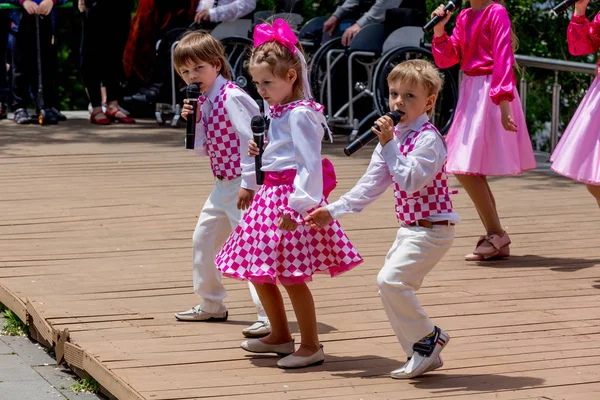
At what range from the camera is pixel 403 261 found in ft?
14.6

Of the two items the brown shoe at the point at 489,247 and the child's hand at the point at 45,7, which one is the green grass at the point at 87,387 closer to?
the brown shoe at the point at 489,247

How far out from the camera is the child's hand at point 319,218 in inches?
172

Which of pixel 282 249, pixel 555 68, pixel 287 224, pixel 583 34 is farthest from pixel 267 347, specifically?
pixel 555 68

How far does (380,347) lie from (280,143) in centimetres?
93

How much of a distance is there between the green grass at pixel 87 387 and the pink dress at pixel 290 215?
699mm

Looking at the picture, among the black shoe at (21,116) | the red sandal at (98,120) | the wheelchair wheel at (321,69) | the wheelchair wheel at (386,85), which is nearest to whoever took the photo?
the wheelchair wheel at (386,85)

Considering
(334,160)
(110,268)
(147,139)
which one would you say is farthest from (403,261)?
(147,139)

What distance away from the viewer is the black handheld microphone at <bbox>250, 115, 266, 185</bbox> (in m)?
4.62

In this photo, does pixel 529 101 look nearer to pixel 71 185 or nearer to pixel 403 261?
pixel 71 185

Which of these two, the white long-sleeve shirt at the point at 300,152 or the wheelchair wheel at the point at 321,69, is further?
the wheelchair wheel at the point at 321,69

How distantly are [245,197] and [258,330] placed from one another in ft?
1.86

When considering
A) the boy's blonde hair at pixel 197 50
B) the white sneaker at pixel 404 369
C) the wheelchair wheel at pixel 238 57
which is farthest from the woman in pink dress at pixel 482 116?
the wheelchair wheel at pixel 238 57

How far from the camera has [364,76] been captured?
1213cm

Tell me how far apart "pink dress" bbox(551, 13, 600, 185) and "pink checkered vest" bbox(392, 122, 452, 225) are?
1.98 m
